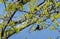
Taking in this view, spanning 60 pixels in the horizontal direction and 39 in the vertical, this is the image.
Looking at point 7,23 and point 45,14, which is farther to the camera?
point 45,14

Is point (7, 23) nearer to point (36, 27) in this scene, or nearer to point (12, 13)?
point (12, 13)

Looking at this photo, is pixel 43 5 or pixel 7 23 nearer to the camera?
pixel 7 23

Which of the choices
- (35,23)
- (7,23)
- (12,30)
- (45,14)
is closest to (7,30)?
(12,30)

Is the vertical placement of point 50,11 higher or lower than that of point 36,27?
higher

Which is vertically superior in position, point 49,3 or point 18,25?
point 49,3

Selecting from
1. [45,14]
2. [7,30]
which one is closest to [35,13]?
[45,14]

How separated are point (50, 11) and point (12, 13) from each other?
72cm

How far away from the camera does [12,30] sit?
122 inches

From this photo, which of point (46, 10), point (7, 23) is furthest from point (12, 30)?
point (46, 10)

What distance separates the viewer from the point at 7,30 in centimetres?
307

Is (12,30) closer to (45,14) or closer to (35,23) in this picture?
(35,23)

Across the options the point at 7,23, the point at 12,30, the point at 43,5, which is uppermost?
the point at 43,5

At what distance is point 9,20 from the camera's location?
2.79 meters

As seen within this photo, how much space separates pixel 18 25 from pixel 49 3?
73 cm
